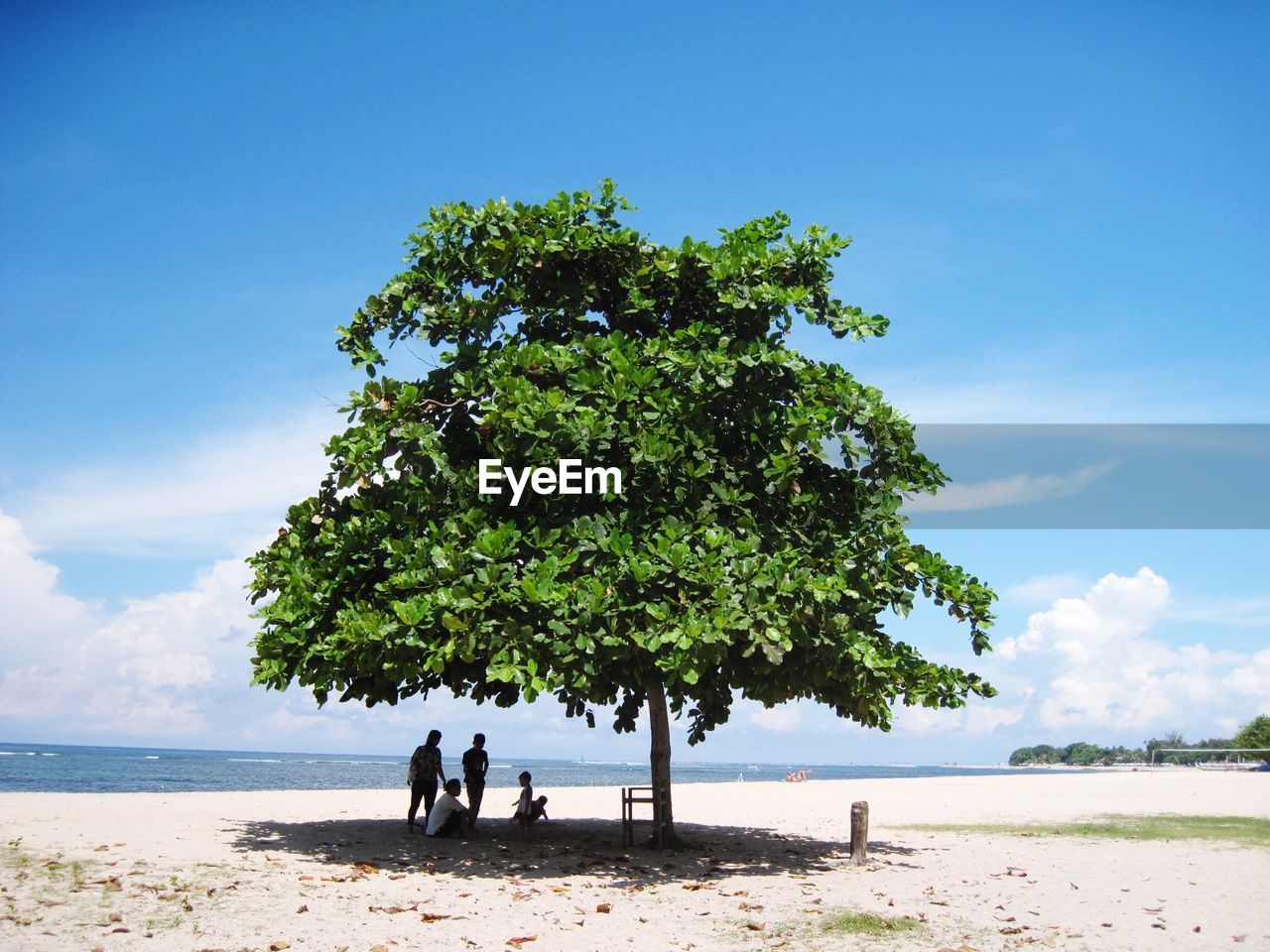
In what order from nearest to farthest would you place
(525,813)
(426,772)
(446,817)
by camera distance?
(525,813), (446,817), (426,772)

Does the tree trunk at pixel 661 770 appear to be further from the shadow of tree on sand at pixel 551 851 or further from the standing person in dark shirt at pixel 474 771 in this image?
the standing person in dark shirt at pixel 474 771

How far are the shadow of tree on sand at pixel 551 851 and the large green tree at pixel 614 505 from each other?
1.45m

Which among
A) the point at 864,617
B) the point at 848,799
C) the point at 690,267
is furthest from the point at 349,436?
the point at 848,799

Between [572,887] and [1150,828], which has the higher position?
[572,887]

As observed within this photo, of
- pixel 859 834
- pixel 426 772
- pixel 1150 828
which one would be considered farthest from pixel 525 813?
pixel 1150 828

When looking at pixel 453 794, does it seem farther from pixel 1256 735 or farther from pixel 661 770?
pixel 1256 735

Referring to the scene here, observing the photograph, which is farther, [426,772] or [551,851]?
[426,772]

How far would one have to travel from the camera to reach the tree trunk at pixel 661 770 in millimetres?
17969

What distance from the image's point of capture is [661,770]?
18.2 m

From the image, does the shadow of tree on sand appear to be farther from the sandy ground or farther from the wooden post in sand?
the wooden post in sand

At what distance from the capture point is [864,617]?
652 inches

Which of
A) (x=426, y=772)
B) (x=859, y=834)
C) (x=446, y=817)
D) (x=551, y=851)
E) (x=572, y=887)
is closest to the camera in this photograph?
(x=572, y=887)

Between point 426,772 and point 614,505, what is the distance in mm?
7348

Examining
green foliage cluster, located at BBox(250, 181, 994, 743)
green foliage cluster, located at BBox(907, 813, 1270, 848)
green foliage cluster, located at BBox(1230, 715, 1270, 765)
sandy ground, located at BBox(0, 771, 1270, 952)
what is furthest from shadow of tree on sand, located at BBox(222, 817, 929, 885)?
green foliage cluster, located at BBox(1230, 715, 1270, 765)
